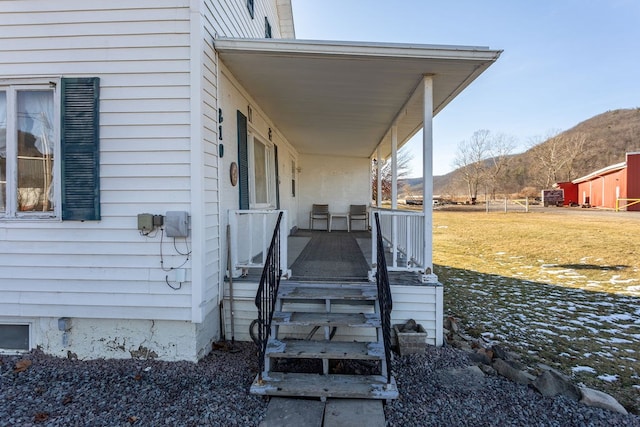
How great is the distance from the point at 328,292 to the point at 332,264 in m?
1.16

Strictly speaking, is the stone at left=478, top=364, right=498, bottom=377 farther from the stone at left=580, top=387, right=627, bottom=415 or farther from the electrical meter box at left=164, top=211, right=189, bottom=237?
the electrical meter box at left=164, top=211, right=189, bottom=237

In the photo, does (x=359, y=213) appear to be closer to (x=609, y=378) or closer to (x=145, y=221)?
(x=609, y=378)

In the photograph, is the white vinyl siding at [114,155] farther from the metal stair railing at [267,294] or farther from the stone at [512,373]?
the stone at [512,373]

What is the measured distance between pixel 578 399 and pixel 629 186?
31.3m

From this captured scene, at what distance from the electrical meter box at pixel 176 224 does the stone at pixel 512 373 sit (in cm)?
305

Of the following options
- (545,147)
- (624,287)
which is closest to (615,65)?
(545,147)

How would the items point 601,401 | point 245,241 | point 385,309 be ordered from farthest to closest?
point 245,241 → point 385,309 → point 601,401

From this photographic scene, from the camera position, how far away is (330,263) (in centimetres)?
472

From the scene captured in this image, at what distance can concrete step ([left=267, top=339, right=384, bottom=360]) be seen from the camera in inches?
110

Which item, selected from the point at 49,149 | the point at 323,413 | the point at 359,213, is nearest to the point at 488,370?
the point at 323,413

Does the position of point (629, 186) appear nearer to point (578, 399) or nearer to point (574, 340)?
point (574, 340)

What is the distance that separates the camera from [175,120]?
314cm

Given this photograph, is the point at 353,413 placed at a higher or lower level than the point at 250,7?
lower

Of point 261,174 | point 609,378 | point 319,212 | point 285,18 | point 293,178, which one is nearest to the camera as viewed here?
point 609,378
